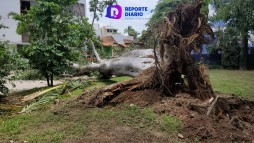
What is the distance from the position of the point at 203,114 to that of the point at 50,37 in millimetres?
7218

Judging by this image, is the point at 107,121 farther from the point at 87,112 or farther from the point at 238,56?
the point at 238,56

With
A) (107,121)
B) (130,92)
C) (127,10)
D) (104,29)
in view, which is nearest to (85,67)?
(130,92)

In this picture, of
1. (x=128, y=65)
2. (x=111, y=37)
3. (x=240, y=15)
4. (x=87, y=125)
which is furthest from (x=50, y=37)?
(x=111, y=37)

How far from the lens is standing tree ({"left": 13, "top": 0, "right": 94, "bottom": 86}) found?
10.5 meters

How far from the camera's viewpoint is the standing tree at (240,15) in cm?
1523

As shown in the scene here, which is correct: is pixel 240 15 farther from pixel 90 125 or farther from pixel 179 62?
pixel 90 125

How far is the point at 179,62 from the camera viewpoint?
642cm

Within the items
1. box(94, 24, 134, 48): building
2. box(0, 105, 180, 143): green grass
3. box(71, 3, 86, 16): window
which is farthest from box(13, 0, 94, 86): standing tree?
box(94, 24, 134, 48): building

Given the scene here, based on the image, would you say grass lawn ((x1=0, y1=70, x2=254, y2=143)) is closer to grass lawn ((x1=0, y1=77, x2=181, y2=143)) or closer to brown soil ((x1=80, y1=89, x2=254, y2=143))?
grass lawn ((x1=0, y1=77, x2=181, y2=143))

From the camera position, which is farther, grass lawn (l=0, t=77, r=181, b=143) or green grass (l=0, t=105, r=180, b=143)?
green grass (l=0, t=105, r=180, b=143)

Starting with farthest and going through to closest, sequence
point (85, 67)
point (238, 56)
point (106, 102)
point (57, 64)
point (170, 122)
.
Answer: point (238, 56) → point (85, 67) → point (57, 64) → point (106, 102) → point (170, 122)

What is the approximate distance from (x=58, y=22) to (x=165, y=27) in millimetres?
5996

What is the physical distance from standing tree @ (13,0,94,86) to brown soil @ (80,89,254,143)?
4.88 meters

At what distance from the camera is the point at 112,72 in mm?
11781
